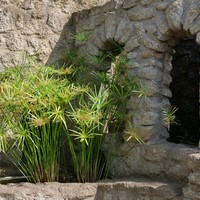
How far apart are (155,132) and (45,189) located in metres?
1.22

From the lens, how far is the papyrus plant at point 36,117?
14.8 ft

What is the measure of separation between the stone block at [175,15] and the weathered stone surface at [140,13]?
29 centimetres

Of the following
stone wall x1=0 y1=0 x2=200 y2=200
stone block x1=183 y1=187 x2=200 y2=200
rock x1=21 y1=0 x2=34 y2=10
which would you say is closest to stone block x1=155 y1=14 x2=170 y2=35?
stone wall x1=0 y1=0 x2=200 y2=200

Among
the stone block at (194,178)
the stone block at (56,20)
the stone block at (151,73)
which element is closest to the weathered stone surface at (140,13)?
the stone block at (151,73)

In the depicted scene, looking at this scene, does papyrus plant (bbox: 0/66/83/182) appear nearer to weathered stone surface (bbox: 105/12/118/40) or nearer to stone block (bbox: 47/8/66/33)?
weathered stone surface (bbox: 105/12/118/40)

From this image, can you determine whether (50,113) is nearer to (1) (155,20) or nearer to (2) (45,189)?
(2) (45,189)

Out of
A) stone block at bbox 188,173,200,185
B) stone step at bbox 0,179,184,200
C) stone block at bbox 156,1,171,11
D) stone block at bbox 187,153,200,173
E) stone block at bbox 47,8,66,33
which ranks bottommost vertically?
stone step at bbox 0,179,184,200

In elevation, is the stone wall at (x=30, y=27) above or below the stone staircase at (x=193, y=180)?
above

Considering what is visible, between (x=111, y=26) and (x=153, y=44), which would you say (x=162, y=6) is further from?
(x=111, y=26)

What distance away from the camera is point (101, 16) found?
5406 mm

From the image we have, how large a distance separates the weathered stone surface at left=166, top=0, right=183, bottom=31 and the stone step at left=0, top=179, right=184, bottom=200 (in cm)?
149

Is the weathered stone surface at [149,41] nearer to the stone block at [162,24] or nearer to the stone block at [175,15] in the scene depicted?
the stone block at [162,24]

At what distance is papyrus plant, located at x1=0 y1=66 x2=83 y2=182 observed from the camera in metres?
4.50

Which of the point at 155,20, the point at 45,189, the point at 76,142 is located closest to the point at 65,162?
the point at 76,142
